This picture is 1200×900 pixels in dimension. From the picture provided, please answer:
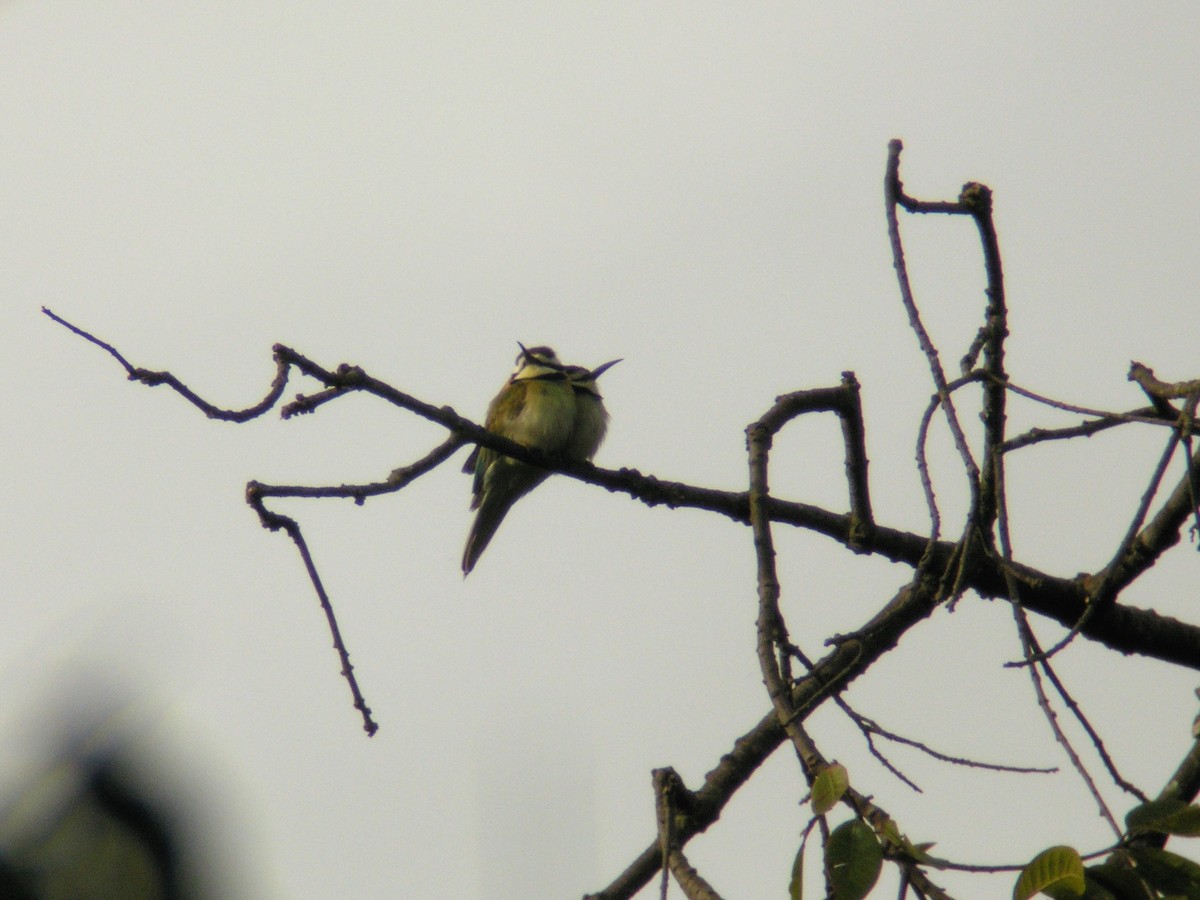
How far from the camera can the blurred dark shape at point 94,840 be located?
3.62m

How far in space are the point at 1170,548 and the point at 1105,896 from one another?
6.21 feet

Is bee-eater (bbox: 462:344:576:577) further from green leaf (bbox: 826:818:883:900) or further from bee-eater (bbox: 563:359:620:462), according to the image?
green leaf (bbox: 826:818:883:900)

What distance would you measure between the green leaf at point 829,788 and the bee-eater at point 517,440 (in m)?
5.67

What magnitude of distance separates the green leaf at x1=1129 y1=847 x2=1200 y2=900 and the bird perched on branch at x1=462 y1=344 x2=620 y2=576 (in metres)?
5.70

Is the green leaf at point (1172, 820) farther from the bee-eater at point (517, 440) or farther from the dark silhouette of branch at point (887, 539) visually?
the bee-eater at point (517, 440)

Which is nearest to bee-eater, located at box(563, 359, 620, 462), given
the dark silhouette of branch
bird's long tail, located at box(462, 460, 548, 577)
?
bird's long tail, located at box(462, 460, 548, 577)

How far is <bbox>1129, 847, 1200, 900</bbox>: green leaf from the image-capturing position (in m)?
1.91

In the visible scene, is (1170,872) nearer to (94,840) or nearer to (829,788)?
(829,788)

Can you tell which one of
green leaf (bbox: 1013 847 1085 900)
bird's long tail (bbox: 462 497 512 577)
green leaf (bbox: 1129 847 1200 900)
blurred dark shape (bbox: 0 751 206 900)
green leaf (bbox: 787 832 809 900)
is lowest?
blurred dark shape (bbox: 0 751 206 900)

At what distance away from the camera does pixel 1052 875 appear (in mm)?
1763

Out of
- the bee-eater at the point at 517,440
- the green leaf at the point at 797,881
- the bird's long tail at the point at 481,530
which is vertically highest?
the bee-eater at the point at 517,440

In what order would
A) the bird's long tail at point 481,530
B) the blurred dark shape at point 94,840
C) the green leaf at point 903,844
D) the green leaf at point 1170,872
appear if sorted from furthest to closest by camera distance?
the bird's long tail at point 481,530 < the blurred dark shape at point 94,840 < the green leaf at point 1170,872 < the green leaf at point 903,844

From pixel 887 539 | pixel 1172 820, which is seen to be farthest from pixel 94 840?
pixel 1172 820

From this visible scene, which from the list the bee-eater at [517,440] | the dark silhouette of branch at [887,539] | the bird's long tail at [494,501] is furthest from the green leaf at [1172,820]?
the bird's long tail at [494,501]
